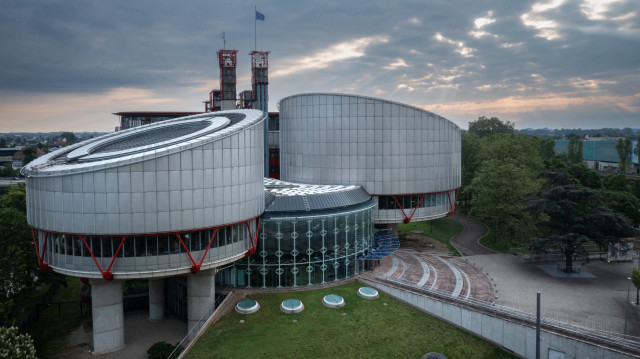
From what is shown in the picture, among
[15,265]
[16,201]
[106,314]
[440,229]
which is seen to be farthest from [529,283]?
[16,201]

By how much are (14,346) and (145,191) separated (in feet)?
45.4

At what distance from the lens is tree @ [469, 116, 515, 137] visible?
14150 centimetres

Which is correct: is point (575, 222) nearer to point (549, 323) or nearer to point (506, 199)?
point (506, 199)

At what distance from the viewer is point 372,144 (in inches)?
2291

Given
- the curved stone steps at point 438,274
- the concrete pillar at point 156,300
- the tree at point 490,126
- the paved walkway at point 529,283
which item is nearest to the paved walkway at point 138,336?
the concrete pillar at point 156,300

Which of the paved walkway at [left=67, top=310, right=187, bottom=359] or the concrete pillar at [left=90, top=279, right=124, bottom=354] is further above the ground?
the concrete pillar at [left=90, top=279, right=124, bottom=354]

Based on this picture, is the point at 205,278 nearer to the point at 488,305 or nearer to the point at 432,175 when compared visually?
the point at 488,305

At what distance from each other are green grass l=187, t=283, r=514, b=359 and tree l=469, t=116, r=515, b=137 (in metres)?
116

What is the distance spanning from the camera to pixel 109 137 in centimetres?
5038

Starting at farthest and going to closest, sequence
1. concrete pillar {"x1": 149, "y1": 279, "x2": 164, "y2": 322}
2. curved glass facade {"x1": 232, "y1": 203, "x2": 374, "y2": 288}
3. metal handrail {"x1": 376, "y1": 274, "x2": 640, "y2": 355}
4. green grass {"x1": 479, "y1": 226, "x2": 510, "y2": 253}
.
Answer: green grass {"x1": 479, "y1": 226, "x2": 510, "y2": 253} → concrete pillar {"x1": 149, "y1": 279, "x2": 164, "y2": 322} → curved glass facade {"x1": 232, "y1": 203, "x2": 374, "y2": 288} → metal handrail {"x1": 376, "y1": 274, "x2": 640, "y2": 355}

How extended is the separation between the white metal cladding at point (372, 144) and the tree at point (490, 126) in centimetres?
8855

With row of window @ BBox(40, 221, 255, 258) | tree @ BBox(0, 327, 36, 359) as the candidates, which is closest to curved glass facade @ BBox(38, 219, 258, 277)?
row of window @ BBox(40, 221, 255, 258)

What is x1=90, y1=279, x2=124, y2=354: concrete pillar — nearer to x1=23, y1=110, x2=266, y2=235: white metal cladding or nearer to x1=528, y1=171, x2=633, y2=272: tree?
x1=23, y1=110, x2=266, y2=235: white metal cladding

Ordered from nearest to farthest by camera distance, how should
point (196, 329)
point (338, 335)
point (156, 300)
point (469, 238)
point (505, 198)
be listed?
point (338, 335)
point (196, 329)
point (156, 300)
point (505, 198)
point (469, 238)
